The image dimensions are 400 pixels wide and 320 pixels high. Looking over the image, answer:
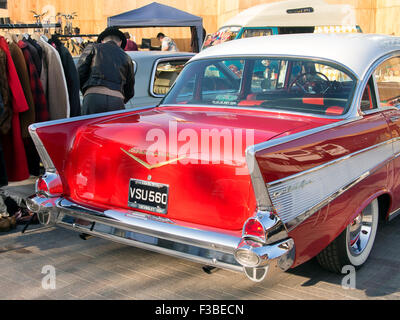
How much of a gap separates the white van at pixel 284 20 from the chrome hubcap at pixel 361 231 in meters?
8.19

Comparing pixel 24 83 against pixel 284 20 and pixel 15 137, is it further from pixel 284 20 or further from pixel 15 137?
pixel 284 20

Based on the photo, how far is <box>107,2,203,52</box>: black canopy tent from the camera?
13.9m

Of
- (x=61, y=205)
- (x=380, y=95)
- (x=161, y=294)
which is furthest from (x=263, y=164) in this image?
(x=380, y=95)

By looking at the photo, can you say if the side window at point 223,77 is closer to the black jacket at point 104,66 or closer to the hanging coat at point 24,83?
the black jacket at point 104,66

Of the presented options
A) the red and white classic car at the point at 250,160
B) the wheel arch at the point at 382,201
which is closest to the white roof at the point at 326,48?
the red and white classic car at the point at 250,160

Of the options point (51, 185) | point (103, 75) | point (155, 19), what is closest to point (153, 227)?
point (51, 185)

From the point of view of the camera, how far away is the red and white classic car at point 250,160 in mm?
2881

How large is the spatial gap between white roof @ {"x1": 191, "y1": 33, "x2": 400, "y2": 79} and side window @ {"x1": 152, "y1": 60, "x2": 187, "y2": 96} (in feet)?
7.99

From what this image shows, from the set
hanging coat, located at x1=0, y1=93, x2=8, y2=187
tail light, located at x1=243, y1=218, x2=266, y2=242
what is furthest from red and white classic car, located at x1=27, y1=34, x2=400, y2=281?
hanging coat, located at x1=0, y1=93, x2=8, y2=187

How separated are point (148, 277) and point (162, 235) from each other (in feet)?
2.41

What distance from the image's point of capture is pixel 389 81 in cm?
442

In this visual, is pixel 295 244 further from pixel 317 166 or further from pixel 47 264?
pixel 47 264

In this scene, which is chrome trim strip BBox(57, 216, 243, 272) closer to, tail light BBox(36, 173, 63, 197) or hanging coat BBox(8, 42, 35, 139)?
tail light BBox(36, 173, 63, 197)

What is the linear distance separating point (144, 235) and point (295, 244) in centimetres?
93
